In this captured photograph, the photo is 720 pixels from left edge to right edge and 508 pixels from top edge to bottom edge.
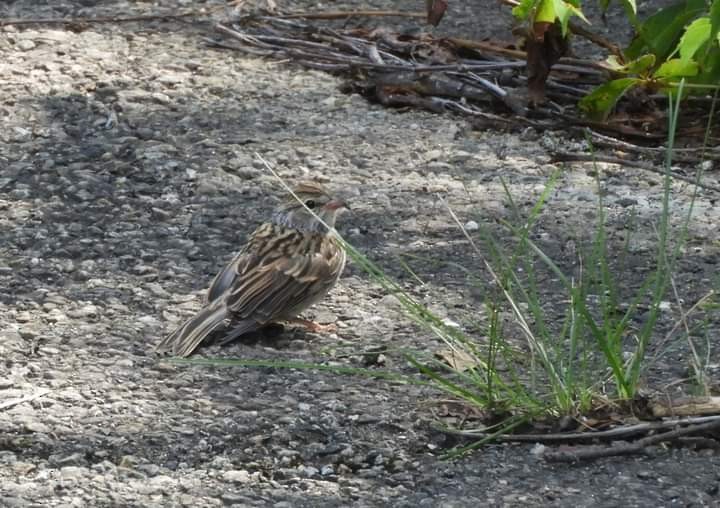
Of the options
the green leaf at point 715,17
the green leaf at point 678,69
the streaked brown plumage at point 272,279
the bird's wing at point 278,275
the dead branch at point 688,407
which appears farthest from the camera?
the green leaf at point 678,69

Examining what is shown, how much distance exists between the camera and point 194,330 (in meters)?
5.42

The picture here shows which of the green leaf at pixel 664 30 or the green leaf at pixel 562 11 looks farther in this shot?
the green leaf at pixel 664 30

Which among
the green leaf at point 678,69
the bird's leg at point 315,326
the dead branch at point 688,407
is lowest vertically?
the bird's leg at point 315,326

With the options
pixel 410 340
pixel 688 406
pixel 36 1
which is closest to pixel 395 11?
pixel 36 1

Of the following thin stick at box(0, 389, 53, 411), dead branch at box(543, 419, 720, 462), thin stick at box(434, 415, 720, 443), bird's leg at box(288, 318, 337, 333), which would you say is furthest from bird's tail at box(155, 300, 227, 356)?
dead branch at box(543, 419, 720, 462)

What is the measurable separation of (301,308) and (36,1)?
4594 millimetres

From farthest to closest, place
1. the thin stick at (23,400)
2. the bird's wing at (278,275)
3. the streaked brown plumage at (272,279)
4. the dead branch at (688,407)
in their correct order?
the bird's wing at (278,275)
the streaked brown plumage at (272,279)
the thin stick at (23,400)
the dead branch at (688,407)

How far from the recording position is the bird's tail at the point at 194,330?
17.5 feet

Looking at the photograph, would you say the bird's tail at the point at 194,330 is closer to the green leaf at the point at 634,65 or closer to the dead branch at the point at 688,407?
the dead branch at the point at 688,407

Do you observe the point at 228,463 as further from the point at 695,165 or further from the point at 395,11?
the point at 395,11

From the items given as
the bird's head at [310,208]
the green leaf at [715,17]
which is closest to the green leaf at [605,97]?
the green leaf at [715,17]

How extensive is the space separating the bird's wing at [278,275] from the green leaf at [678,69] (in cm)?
206

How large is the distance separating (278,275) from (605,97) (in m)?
2.34

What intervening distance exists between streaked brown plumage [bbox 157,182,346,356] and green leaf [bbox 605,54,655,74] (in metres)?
1.92
